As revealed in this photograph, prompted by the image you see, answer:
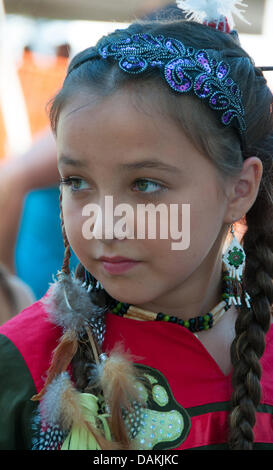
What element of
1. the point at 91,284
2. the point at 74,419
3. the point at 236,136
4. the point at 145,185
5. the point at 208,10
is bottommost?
the point at 74,419

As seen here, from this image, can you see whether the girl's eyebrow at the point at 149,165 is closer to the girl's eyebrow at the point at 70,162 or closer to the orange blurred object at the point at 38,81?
the girl's eyebrow at the point at 70,162

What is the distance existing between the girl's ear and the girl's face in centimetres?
9

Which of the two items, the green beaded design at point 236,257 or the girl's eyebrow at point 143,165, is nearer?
the girl's eyebrow at point 143,165

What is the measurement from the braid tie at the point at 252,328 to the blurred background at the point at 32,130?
751mm

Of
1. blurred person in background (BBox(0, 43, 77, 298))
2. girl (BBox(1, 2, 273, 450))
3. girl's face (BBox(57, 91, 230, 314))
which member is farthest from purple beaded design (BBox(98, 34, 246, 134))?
blurred person in background (BBox(0, 43, 77, 298))

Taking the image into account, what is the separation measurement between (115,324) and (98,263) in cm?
20

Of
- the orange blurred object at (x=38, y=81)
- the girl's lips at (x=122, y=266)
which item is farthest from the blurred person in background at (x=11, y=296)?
the girl's lips at (x=122, y=266)

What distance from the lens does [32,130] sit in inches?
100

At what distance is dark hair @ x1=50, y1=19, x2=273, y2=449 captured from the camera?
1.27 metres

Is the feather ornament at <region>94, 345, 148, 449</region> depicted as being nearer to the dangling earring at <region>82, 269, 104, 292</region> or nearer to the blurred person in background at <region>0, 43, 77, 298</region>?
the dangling earring at <region>82, 269, 104, 292</region>

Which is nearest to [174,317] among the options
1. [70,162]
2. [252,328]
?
[252,328]

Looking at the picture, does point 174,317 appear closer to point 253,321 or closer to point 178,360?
point 178,360

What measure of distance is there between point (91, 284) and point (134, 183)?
1.20ft

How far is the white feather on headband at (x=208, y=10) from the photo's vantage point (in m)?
1.50
